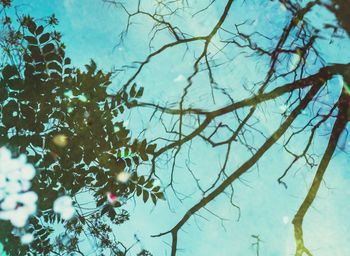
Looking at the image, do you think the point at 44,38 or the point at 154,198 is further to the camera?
the point at 154,198

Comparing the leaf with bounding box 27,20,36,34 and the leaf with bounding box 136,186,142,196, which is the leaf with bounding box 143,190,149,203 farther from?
the leaf with bounding box 27,20,36,34

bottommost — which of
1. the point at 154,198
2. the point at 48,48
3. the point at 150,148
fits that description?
the point at 154,198

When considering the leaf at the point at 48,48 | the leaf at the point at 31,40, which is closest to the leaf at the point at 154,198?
the leaf at the point at 48,48

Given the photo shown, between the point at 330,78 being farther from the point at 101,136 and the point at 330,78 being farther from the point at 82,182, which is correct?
the point at 82,182

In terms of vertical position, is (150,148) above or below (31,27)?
below

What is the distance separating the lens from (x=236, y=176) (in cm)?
277

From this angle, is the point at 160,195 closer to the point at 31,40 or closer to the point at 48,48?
the point at 48,48

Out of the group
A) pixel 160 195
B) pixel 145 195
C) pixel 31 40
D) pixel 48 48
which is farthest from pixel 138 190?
pixel 31 40

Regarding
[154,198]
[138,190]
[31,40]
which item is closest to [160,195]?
[154,198]

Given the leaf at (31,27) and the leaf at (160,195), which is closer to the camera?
the leaf at (31,27)

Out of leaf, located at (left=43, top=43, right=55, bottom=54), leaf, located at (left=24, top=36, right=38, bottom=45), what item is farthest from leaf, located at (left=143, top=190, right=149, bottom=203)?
leaf, located at (left=24, top=36, right=38, bottom=45)

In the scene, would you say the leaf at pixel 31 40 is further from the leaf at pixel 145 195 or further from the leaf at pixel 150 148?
the leaf at pixel 145 195

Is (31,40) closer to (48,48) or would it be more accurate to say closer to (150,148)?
(48,48)

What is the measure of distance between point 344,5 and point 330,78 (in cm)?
98
